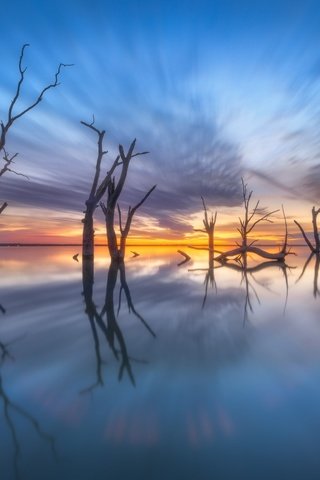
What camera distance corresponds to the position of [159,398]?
5.89ft

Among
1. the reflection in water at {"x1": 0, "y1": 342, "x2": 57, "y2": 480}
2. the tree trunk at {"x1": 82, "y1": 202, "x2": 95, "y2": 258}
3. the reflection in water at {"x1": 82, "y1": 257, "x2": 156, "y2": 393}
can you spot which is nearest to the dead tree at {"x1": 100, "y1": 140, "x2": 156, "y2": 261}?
the tree trunk at {"x1": 82, "y1": 202, "x2": 95, "y2": 258}

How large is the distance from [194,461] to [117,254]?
1610 cm

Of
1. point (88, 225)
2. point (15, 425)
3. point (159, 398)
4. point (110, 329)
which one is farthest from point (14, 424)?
point (88, 225)

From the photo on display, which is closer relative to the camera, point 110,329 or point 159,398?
point 159,398

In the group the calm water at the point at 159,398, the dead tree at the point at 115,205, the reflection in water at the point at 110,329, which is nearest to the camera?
the calm water at the point at 159,398

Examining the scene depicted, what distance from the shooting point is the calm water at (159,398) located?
4.05 ft

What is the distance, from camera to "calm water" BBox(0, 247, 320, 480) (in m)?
1.23

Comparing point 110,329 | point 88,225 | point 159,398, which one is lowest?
point 110,329

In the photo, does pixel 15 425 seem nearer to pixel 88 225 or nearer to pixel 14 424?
pixel 14 424

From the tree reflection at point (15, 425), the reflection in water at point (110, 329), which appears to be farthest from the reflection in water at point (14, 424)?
the reflection in water at point (110, 329)

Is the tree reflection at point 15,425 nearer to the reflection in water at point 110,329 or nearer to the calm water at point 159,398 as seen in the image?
the calm water at point 159,398

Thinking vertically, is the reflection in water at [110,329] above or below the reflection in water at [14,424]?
below

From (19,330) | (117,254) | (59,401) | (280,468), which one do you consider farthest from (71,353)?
(117,254)

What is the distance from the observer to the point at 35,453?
1293 millimetres
